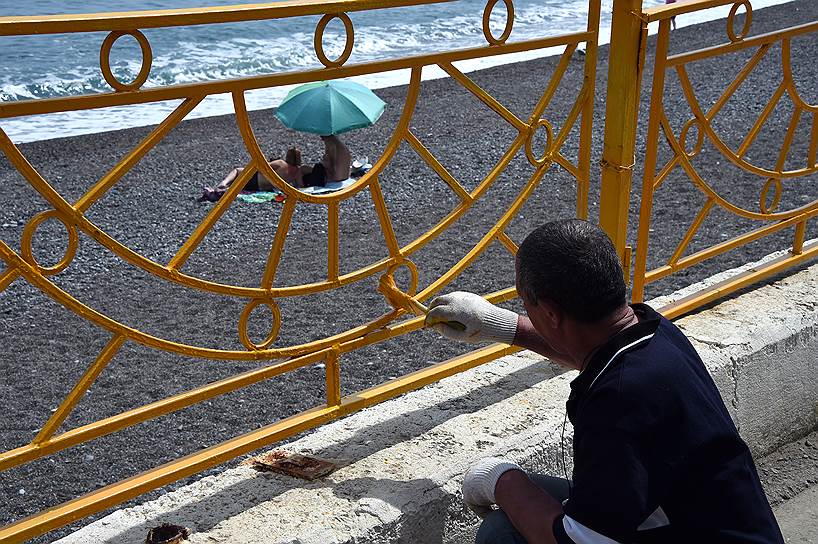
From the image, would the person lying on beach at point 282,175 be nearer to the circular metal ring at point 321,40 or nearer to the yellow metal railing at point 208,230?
the yellow metal railing at point 208,230

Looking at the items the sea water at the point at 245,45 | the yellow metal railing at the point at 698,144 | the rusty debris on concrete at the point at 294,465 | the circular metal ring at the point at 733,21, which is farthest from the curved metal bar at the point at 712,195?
the sea water at the point at 245,45

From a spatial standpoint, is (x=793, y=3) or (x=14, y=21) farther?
(x=793, y=3)

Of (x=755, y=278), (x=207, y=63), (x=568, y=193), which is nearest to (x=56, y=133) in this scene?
(x=568, y=193)

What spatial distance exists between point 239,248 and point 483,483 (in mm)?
4306

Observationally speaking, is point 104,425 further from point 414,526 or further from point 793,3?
point 793,3

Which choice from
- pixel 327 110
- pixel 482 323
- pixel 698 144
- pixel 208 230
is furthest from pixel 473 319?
pixel 327 110

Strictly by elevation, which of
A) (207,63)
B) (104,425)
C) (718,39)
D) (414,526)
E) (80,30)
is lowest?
(207,63)

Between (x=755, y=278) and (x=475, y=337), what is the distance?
1.58m

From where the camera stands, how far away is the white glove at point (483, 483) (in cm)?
225

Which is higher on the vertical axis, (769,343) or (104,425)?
(104,425)

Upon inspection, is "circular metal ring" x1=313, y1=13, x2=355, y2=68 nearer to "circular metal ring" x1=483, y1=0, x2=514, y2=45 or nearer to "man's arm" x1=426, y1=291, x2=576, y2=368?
"circular metal ring" x1=483, y1=0, x2=514, y2=45

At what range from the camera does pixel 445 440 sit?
2.76m

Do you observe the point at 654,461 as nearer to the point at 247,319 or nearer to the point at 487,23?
the point at 247,319

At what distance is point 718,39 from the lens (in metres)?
13.6
